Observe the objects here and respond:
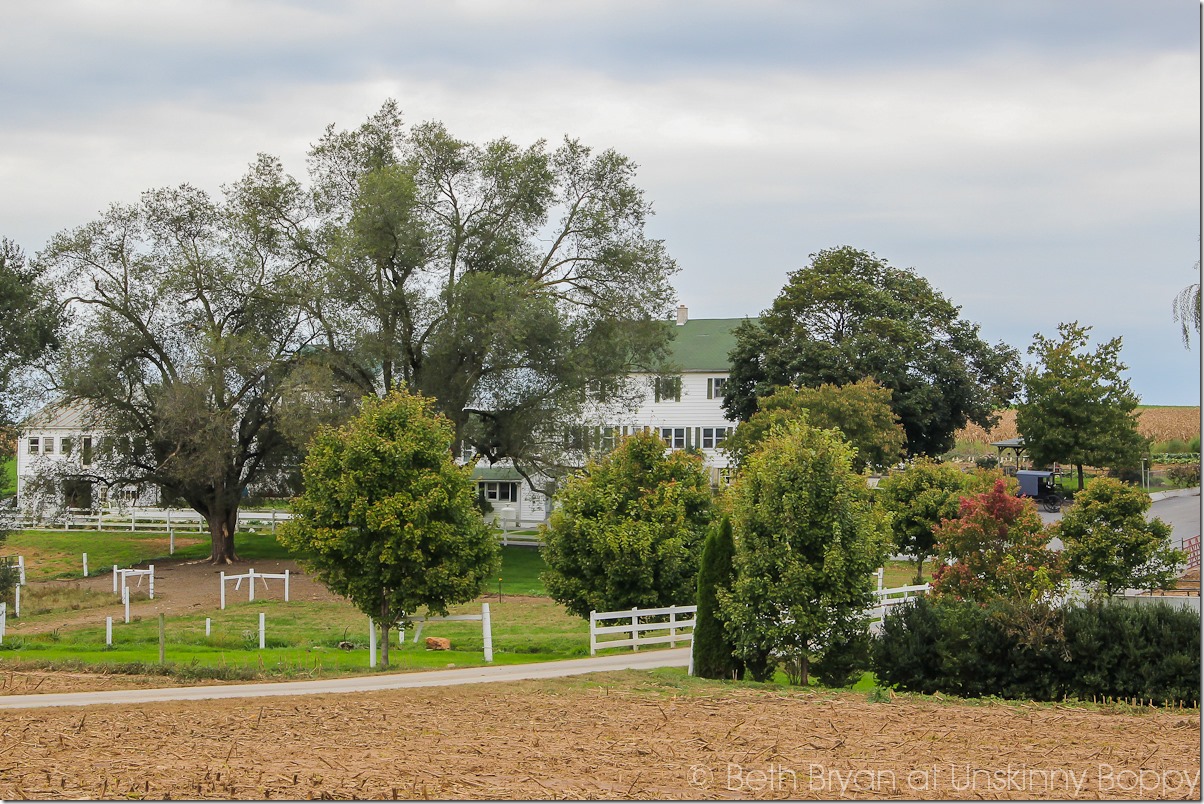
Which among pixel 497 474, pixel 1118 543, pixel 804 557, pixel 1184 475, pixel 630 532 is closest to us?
pixel 804 557

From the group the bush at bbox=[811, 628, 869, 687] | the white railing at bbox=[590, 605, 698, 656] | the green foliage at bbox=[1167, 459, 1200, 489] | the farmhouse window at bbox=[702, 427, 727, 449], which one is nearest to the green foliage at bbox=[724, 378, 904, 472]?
the white railing at bbox=[590, 605, 698, 656]

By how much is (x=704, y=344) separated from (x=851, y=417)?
2766 centimetres

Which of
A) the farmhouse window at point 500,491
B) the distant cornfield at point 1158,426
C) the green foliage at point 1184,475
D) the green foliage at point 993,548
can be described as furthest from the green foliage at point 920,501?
the farmhouse window at point 500,491

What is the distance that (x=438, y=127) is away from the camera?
47.3 meters

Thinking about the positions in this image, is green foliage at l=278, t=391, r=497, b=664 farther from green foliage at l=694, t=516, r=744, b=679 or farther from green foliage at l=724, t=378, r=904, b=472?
green foliage at l=724, t=378, r=904, b=472

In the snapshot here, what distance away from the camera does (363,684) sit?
20.1 metres

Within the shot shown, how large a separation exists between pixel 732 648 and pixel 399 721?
8435mm

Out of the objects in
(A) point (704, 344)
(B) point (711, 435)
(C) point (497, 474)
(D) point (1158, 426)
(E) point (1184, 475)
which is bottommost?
(E) point (1184, 475)

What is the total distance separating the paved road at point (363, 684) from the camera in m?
18.1

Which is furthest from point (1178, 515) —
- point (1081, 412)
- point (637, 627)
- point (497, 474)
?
point (497, 474)

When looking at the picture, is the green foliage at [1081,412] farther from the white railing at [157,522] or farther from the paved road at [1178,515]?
the white railing at [157,522]

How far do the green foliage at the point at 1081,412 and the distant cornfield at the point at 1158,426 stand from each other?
Result: 31.6 feet

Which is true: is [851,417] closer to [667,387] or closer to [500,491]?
[667,387]

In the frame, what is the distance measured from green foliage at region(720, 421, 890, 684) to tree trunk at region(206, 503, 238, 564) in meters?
34.6
